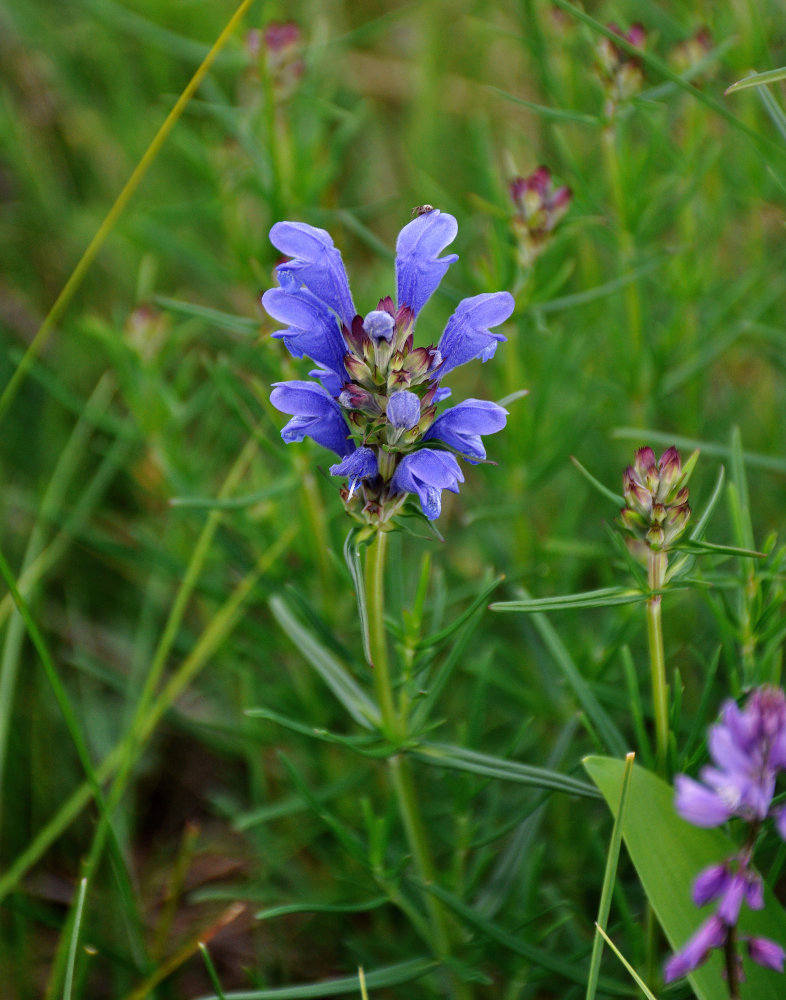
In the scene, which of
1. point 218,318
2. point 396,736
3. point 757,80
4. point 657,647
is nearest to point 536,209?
point 757,80

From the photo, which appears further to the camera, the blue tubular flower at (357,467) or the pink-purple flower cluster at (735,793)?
the blue tubular flower at (357,467)

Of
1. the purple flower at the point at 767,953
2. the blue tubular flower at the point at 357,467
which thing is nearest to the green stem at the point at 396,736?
the blue tubular flower at the point at 357,467

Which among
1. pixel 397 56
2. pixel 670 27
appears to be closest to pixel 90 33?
pixel 397 56

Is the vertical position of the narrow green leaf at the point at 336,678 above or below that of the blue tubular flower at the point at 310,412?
below

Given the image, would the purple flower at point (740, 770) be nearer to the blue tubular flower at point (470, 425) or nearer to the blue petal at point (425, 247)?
the blue tubular flower at point (470, 425)

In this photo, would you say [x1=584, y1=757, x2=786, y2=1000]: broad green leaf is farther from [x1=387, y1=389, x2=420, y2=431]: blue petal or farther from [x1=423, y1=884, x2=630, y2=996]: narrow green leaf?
[x1=387, y1=389, x2=420, y2=431]: blue petal

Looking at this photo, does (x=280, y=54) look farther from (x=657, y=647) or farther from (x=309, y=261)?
(x=657, y=647)
